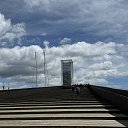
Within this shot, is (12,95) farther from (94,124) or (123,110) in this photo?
(94,124)

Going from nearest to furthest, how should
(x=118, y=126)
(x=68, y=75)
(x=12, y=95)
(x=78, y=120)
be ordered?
(x=118, y=126)
(x=78, y=120)
(x=12, y=95)
(x=68, y=75)

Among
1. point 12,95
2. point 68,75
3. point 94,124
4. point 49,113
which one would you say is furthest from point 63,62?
point 94,124

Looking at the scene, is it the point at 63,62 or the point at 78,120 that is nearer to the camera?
the point at 78,120

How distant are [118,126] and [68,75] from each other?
86585 millimetres

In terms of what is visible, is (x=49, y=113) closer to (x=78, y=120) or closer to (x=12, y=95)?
(x=78, y=120)

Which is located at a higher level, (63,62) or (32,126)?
(63,62)

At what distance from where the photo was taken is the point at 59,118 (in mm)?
21672

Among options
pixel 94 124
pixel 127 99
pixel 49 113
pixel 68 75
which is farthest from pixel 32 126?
pixel 68 75

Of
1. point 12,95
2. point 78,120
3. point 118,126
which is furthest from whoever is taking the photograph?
point 12,95

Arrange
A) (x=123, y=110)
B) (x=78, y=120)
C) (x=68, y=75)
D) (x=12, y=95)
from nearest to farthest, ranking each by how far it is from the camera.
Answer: (x=78, y=120)
(x=123, y=110)
(x=12, y=95)
(x=68, y=75)

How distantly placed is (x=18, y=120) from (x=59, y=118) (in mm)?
2013

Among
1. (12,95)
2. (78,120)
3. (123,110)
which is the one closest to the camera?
(78,120)

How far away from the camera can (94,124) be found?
1834cm

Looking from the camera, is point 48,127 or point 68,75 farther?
point 68,75
